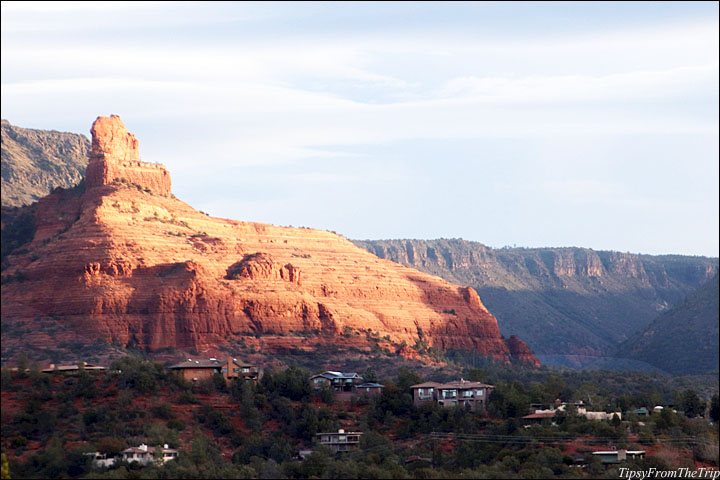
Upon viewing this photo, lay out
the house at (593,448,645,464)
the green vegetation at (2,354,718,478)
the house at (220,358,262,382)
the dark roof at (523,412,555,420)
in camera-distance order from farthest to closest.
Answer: the house at (220,358,262,382), the dark roof at (523,412,555,420), the house at (593,448,645,464), the green vegetation at (2,354,718,478)

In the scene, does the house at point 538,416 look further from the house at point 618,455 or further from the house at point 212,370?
the house at point 212,370

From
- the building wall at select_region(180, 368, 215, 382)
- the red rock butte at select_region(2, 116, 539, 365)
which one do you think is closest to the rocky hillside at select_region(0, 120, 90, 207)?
the red rock butte at select_region(2, 116, 539, 365)

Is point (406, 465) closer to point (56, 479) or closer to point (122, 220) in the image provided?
point (56, 479)

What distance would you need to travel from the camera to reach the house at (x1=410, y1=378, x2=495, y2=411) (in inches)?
3740

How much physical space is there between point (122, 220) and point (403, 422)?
4712cm

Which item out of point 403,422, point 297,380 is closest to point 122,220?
point 297,380

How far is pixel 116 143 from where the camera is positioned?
140750 millimetres

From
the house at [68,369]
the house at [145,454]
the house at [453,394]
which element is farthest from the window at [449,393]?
the house at [145,454]

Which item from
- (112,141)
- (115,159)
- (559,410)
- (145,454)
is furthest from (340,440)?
(112,141)

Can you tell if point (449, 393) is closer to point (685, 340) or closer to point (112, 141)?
point (112, 141)

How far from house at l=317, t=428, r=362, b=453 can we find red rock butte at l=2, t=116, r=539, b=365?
26920mm

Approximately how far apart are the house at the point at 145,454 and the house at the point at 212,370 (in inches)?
725

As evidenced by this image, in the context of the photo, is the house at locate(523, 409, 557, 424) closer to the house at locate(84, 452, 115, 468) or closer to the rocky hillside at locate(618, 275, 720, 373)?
the house at locate(84, 452, 115, 468)

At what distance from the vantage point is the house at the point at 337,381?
101 metres
